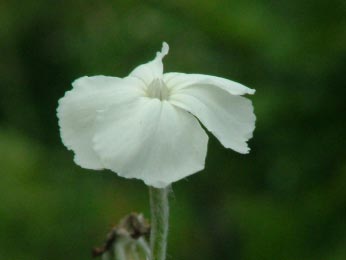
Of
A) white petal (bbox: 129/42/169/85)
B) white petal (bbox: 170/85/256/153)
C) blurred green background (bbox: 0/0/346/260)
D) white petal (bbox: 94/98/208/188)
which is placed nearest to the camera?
white petal (bbox: 94/98/208/188)

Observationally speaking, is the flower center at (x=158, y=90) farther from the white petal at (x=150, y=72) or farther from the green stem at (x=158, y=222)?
the green stem at (x=158, y=222)

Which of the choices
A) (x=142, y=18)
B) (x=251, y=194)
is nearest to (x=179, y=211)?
(x=251, y=194)

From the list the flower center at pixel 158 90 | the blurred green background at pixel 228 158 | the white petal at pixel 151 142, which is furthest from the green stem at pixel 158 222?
the blurred green background at pixel 228 158

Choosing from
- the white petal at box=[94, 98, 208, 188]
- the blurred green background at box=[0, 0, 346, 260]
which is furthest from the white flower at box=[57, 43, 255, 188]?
the blurred green background at box=[0, 0, 346, 260]

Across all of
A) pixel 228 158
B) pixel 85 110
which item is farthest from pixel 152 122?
pixel 228 158

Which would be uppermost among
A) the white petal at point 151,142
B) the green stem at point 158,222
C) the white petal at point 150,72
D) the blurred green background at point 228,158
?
the blurred green background at point 228,158

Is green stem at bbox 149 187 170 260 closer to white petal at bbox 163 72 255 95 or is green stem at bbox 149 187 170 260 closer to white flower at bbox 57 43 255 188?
white flower at bbox 57 43 255 188
